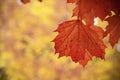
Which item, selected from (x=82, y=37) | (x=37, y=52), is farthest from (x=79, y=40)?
(x=37, y=52)

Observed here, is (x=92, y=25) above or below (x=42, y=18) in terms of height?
above

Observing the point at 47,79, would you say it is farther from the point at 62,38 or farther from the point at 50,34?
the point at 62,38

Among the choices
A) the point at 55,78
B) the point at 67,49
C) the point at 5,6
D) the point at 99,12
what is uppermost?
the point at 99,12

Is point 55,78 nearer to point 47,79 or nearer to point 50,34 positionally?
point 47,79

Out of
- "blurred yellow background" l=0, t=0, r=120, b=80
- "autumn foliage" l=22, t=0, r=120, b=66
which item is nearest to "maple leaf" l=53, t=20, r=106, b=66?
"autumn foliage" l=22, t=0, r=120, b=66

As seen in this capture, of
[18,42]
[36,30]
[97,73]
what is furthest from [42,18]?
[97,73]

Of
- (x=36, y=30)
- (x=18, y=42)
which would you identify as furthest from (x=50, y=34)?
(x=18, y=42)

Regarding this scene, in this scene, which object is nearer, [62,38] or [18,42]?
[62,38]
